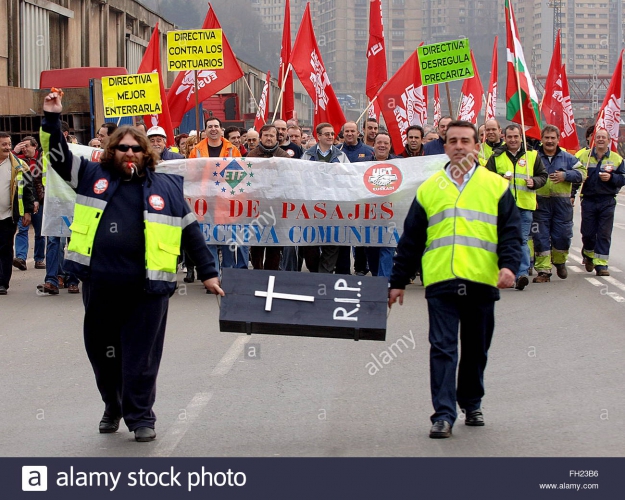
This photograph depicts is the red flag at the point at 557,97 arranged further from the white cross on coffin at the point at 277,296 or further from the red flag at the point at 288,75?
the white cross on coffin at the point at 277,296

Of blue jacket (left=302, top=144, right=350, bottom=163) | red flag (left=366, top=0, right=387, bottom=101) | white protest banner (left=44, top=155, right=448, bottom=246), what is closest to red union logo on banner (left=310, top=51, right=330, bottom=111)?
red flag (left=366, top=0, right=387, bottom=101)

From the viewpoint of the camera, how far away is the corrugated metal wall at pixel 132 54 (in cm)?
4524

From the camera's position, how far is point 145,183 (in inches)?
258

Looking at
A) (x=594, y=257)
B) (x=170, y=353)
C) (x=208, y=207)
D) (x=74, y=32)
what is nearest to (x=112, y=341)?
(x=170, y=353)

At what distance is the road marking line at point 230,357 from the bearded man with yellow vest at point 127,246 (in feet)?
6.48

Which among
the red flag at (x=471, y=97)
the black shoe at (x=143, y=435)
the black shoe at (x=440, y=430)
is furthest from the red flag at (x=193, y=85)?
the black shoe at (x=440, y=430)

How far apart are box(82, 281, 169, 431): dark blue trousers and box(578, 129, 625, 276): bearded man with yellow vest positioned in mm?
9446

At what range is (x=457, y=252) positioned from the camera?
657 centimetres

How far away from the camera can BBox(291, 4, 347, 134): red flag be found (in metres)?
18.9

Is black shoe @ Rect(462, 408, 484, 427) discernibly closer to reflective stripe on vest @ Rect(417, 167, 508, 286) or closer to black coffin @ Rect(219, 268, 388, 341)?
black coffin @ Rect(219, 268, 388, 341)

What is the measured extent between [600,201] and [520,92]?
1867 millimetres

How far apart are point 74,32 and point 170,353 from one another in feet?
99.6

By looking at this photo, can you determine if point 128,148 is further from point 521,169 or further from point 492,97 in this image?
point 492,97

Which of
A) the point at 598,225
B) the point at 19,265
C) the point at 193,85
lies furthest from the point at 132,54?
the point at 598,225
